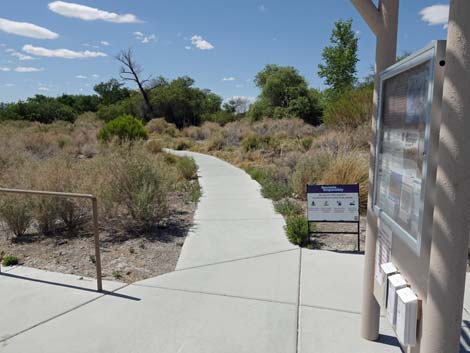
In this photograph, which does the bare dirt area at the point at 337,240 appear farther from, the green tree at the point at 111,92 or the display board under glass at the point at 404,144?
the green tree at the point at 111,92

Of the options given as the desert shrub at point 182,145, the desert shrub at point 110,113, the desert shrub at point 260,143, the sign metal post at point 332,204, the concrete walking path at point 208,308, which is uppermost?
the desert shrub at point 110,113

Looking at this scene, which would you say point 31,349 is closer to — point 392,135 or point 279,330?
point 279,330

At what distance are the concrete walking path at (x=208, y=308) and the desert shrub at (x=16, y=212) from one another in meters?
1.57

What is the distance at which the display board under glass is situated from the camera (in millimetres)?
2172

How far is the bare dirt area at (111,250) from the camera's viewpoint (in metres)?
5.09

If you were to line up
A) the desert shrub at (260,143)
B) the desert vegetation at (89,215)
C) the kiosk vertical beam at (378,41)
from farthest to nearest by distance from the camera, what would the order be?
1. the desert shrub at (260,143)
2. the desert vegetation at (89,215)
3. the kiosk vertical beam at (378,41)

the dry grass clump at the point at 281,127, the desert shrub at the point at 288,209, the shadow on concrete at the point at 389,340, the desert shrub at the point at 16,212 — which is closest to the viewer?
the shadow on concrete at the point at 389,340

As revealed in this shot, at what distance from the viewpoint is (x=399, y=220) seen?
8.26 feet

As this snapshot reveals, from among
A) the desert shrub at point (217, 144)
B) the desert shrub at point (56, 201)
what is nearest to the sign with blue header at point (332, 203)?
the desert shrub at point (56, 201)

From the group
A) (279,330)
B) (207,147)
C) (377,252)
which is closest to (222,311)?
(279,330)

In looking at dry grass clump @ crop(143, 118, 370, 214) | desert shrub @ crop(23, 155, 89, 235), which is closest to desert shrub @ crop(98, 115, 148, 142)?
dry grass clump @ crop(143, 118, 370, 214)

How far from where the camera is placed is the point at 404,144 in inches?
97.2

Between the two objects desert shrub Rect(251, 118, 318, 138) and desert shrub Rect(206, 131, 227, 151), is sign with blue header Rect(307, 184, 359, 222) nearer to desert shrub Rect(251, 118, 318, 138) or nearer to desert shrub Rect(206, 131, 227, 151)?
desert shrub Rect(206, 131, 227, 151)

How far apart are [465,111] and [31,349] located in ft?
11.9
